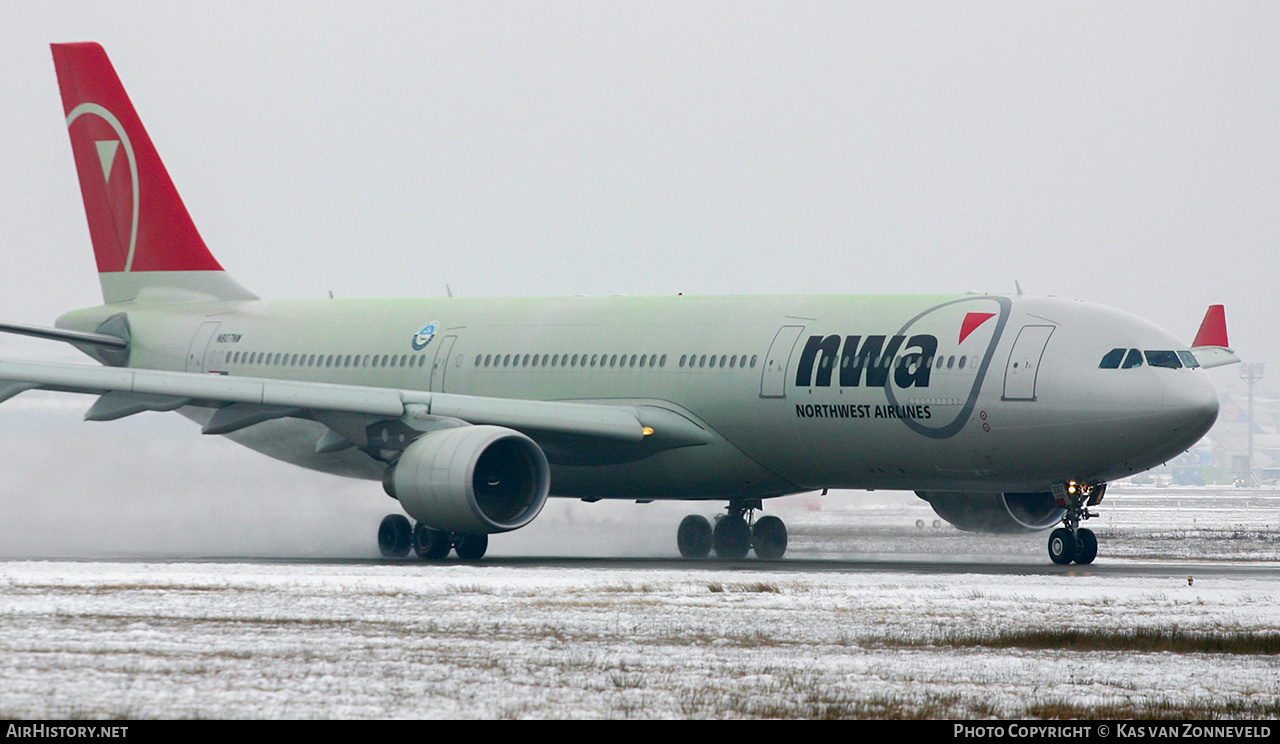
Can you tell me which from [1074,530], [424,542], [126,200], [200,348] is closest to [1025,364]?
[1074,530]

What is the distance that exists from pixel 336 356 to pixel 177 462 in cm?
371

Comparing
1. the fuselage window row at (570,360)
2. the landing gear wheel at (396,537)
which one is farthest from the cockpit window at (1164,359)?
the landing gear wheel at (396,537)

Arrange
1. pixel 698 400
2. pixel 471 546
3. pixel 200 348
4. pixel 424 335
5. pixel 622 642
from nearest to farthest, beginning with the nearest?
pixel 622 642 → pixel 471 546 → pixel 698 400 → pixel 424 335 → pixel 200 348

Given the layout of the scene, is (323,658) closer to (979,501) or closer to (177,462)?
(979,501)

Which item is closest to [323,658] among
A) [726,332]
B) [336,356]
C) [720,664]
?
[720,664]

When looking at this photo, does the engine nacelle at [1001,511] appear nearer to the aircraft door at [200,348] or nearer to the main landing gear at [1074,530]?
the main landing gear at [1074,530]


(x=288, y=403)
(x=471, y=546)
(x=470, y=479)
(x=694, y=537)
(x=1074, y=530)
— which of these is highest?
(x=288, y=403)

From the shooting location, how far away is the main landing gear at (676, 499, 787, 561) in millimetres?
30266

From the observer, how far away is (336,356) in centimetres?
3198

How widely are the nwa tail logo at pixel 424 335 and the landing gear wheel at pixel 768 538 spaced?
6.51 m

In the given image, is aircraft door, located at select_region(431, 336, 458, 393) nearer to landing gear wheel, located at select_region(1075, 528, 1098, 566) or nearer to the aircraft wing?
the aircraft wing

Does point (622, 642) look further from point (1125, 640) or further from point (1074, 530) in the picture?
point (1074, 530)

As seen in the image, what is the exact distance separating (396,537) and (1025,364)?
10011mm

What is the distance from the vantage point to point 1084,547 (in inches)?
999
